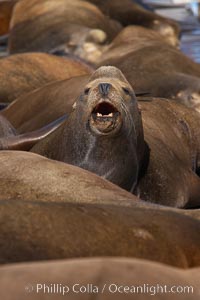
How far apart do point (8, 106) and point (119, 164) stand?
3425mm

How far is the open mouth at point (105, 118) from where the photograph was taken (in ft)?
26.5

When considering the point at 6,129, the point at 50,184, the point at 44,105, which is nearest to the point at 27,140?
the point at 6,129

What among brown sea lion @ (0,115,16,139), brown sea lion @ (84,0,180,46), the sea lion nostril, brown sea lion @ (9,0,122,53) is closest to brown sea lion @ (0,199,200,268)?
the sea lion nostril

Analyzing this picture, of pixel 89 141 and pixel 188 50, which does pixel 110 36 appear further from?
pixel 89 141

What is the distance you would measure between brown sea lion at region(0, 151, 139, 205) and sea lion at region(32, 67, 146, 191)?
0.92 m

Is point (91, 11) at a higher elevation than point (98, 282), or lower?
lower

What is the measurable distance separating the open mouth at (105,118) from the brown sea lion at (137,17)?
10.2 meters

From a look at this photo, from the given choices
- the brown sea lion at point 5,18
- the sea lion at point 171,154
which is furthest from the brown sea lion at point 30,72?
the brown sea lion at point 5,18

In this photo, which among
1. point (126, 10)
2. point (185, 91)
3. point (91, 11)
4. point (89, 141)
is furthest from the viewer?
point (126, 10)

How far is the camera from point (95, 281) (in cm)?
378

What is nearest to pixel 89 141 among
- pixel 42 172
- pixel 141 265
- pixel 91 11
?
pixel 42 172

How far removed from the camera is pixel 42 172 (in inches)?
275

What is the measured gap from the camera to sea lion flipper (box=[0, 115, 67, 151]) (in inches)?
366

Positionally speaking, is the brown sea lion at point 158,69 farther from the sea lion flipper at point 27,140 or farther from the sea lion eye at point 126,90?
the sea lion eye at point 126,90
